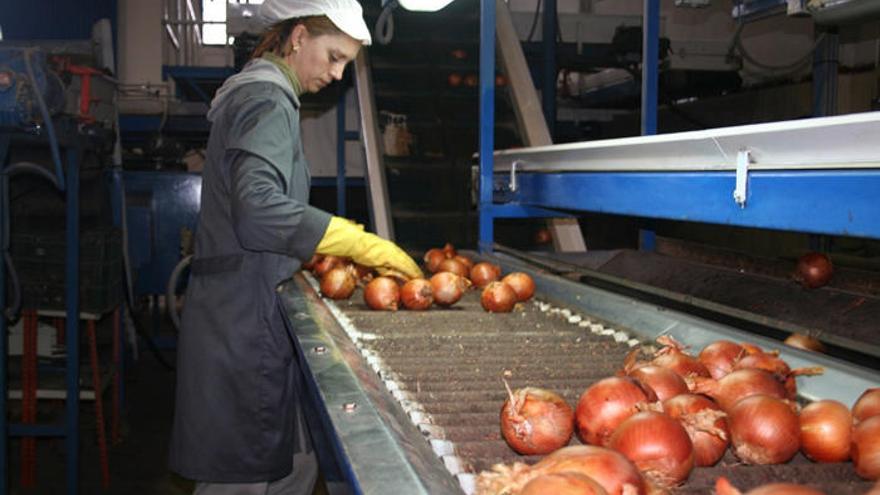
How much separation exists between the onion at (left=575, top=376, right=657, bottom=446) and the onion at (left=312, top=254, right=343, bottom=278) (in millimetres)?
1994

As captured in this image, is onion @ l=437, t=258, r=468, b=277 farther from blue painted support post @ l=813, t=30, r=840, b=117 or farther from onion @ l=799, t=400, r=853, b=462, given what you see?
blue painted support post @ l=813, t=30, r=840, b=117

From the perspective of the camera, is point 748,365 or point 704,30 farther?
point 704,30

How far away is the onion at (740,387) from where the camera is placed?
56.8 inches

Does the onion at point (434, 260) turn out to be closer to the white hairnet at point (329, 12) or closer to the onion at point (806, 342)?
the white hairnet at point (329, 12)

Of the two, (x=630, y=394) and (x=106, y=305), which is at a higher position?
(x=630, y=394)

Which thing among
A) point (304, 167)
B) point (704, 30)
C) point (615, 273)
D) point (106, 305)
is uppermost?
point (704, 30)

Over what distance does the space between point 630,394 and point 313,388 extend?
2.02 ft

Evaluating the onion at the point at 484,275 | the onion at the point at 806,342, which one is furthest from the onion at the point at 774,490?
the onion at the point at 484,275

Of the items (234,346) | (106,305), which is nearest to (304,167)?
(234,346)

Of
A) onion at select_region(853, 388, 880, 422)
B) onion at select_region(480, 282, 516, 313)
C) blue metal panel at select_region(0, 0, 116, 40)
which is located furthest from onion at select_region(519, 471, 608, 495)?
blue metal panel at select_region(0, 0, 116, 40)

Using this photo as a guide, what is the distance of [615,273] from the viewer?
150 inches

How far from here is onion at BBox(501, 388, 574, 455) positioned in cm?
127

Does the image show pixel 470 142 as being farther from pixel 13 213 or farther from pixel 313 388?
pixel 313 388

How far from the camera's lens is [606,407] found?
131 centimetres
